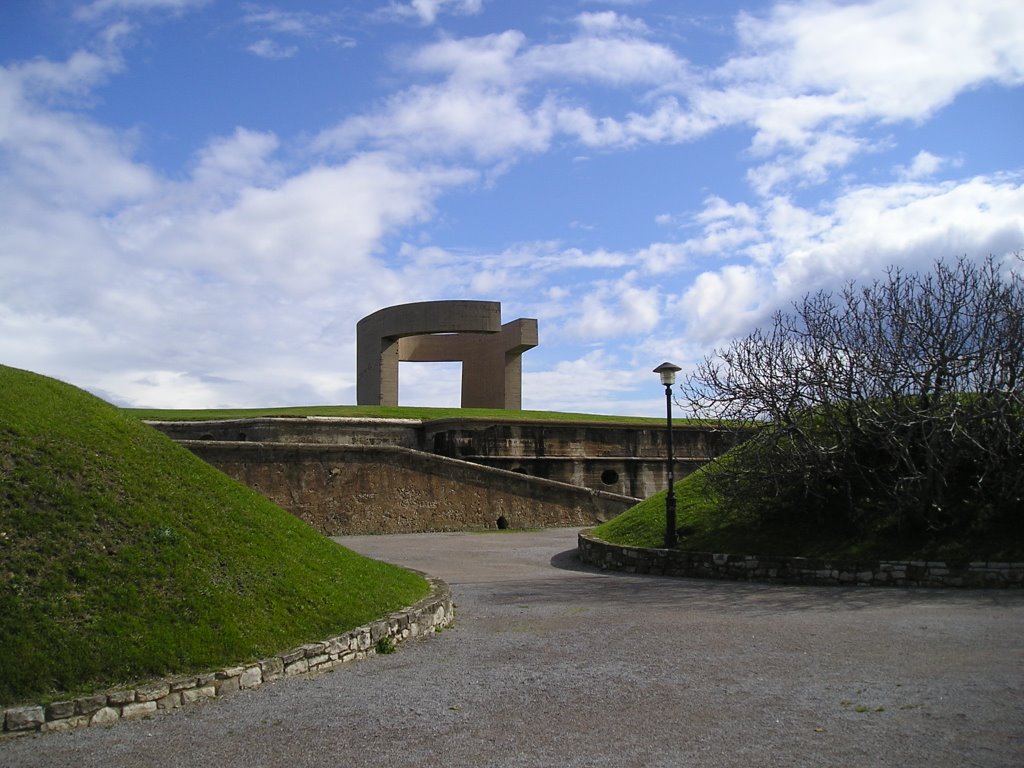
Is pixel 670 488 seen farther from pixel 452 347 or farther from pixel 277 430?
pixel 452 347

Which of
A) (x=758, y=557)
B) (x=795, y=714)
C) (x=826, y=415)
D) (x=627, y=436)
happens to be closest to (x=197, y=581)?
(x=795, y=714)

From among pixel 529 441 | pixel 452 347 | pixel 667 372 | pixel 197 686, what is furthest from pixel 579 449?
pixel 197 686

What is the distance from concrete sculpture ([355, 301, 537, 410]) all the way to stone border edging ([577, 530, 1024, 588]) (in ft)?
64.3

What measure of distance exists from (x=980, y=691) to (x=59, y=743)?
6.29m

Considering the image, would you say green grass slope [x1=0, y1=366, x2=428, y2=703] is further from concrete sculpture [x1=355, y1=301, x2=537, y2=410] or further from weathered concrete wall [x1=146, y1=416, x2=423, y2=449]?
concrete sculpture [x1=355, y1=301, x2=537, y2=410]

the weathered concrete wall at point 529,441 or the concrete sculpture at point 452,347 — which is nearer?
the weathered concrete wall at point 529,441

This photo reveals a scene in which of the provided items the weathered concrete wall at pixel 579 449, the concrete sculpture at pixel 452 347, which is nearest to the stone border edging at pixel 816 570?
the weathered concrete wall at pixel 579 449

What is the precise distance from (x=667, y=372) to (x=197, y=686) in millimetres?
11231

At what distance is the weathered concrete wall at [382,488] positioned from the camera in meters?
23.0

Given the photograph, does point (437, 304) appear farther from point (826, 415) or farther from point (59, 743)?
point (59, 743)

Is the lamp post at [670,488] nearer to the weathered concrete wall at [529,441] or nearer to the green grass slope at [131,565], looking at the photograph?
the green grass slope at [131,565]

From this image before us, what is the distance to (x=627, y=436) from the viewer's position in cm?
3133

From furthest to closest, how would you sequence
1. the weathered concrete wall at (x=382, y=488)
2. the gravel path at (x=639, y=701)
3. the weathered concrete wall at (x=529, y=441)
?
the weathered concrete wall at (x=529, y=441) < the weathered concrete wall at (x=382, y=488) < the gravel path at (x=639, y=701)

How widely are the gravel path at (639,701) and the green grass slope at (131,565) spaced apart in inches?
23.0
